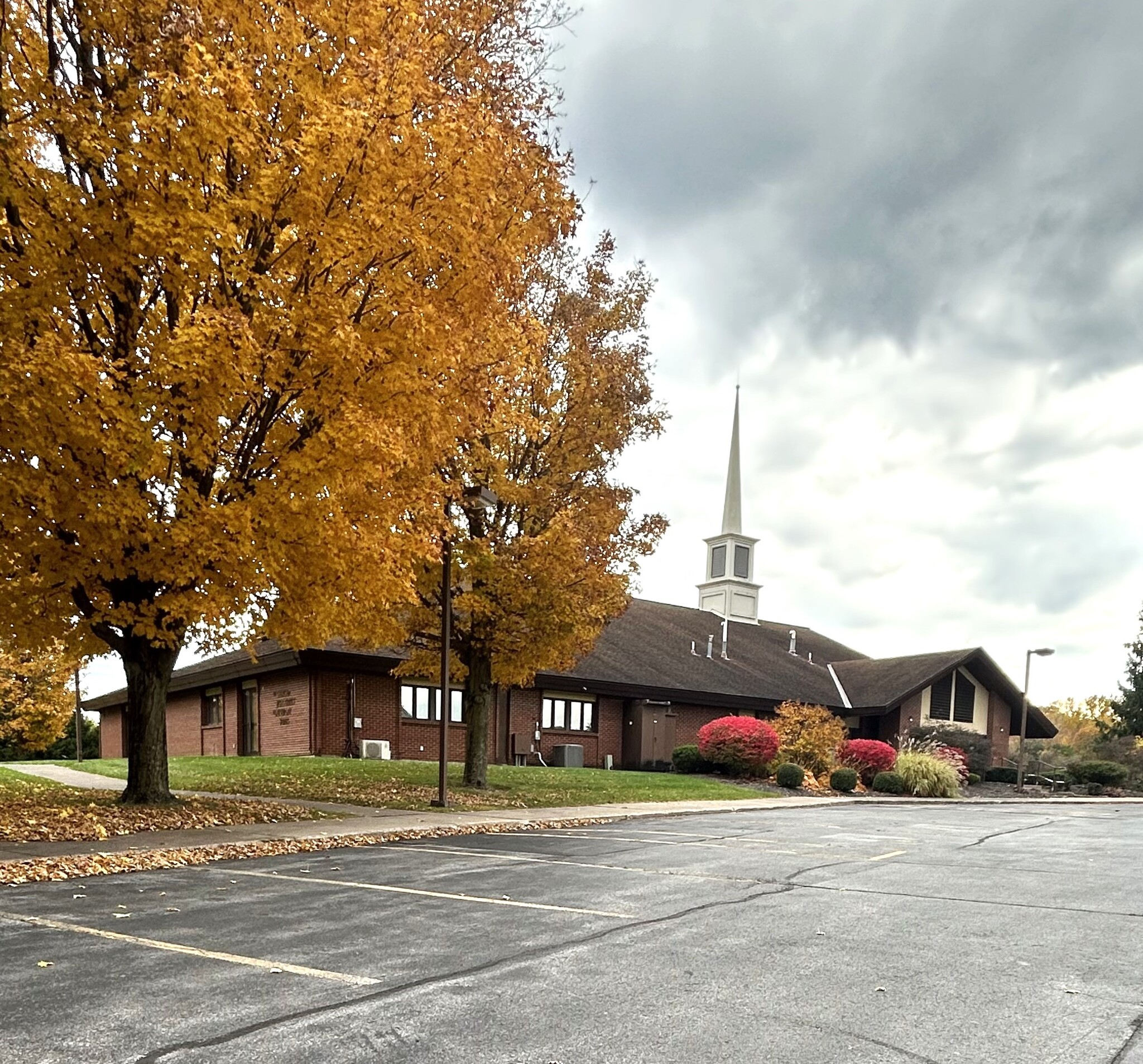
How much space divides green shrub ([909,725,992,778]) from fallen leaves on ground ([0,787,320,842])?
28977mm

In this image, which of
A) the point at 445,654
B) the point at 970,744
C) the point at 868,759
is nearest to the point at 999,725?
the point at 970,744

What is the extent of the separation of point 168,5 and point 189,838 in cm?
1011

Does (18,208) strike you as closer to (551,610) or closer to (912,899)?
(551,610)

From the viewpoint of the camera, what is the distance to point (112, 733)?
46.1m

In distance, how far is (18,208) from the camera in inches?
468

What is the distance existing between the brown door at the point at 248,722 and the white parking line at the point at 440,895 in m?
24.7

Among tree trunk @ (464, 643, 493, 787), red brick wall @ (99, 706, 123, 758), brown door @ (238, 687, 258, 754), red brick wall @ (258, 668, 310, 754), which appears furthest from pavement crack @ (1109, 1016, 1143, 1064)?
red brick wall @ (99, 706, 123, 758)

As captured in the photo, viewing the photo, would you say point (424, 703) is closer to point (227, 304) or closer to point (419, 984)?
point (227, 304)

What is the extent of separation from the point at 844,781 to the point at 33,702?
122 feet

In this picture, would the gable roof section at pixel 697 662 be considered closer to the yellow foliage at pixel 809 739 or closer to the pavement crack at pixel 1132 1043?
the yellow foliage at pixel 809 739

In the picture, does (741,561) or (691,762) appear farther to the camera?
(741,561)

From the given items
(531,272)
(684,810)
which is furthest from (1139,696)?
(531,272)

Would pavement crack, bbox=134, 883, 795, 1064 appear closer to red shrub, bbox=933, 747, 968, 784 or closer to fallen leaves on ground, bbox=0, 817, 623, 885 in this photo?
fallen leaves on ground, bbox=0, 817, 623, 885

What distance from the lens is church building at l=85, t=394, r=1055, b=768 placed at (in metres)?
31.0
